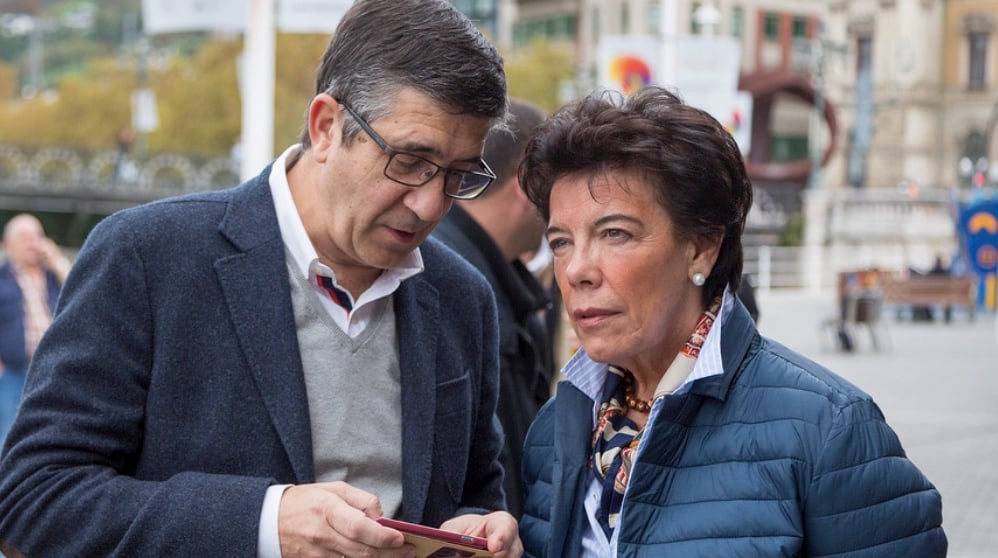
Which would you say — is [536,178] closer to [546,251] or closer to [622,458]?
[622,458]

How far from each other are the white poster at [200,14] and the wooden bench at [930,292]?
23.4 m

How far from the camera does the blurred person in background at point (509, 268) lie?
13.8 ft

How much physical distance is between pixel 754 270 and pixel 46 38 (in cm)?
9489

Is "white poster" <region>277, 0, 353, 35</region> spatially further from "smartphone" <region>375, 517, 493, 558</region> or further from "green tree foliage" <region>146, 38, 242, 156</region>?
"green tree foliage" <region>146, 38, 242, 156</region>

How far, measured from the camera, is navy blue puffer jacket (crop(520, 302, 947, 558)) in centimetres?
250

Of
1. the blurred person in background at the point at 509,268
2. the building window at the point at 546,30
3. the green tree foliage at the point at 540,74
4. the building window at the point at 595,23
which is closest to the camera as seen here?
the blurred person in background at the point at 509,268

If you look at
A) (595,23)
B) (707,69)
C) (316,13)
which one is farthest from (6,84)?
(316,13)

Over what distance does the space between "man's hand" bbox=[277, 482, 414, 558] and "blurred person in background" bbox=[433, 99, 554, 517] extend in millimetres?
1525

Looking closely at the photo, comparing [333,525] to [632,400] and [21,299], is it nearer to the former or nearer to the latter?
[632,400]

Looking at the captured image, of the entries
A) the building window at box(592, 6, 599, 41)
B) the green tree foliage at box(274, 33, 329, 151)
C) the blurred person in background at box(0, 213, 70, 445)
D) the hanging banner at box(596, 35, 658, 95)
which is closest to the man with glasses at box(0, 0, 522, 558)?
the blurred person in background at box(0, 213, 70, 445)

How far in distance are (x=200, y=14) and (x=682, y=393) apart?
281 inches

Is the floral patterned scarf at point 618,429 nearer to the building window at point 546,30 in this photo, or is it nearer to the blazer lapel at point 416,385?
the blazer lapel at point 416,385

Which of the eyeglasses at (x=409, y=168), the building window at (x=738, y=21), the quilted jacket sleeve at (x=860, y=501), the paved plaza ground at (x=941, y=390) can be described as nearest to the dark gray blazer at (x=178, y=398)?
the eyeglasses at (x=409, y=168)

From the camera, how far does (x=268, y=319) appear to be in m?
2.76
